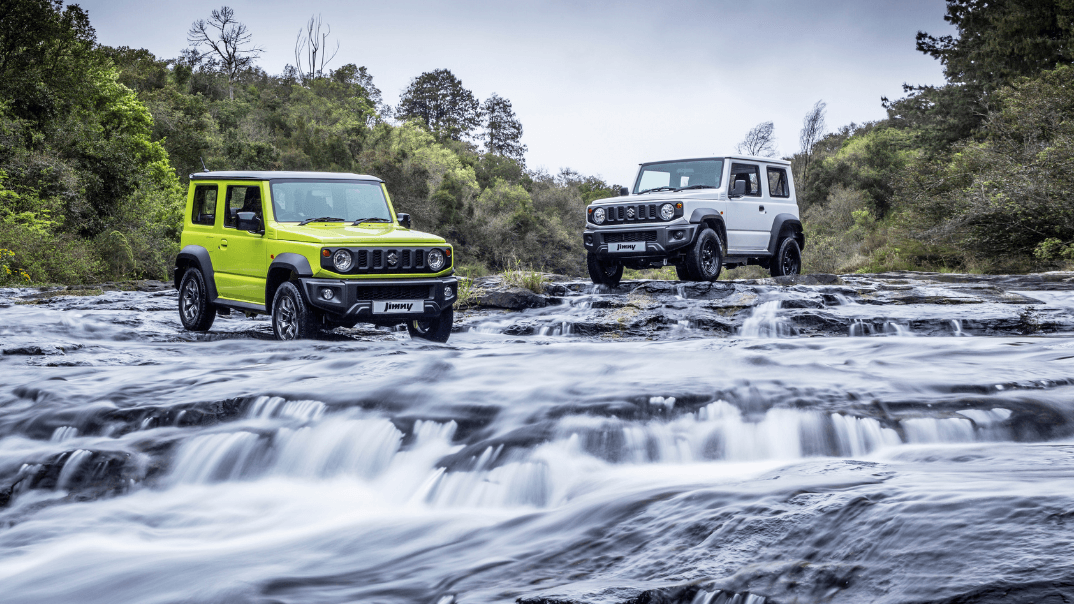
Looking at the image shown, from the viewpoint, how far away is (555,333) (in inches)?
457

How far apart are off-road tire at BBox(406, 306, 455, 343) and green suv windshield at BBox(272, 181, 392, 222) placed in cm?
124

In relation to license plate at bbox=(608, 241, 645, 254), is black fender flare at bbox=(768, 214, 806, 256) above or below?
above

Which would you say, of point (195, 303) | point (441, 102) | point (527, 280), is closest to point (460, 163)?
point (441, 102)

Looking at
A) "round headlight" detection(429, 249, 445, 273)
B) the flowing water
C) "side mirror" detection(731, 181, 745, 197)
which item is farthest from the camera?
"side mirror" detection(731, 181, 745, 197)

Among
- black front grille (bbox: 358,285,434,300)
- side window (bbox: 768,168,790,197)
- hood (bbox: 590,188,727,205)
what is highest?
side window (bbox: 768,168,790,197)

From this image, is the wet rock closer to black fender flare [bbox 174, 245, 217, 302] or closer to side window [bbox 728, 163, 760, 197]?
side window [bbox 728, 163, 760, 197]

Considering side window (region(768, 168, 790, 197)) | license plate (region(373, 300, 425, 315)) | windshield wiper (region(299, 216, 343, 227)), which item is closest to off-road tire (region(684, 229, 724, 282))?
side window (region(768, 168, 790, 197))

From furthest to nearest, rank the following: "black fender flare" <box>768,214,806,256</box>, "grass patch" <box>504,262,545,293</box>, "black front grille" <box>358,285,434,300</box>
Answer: "black fender flare" <box>768,214,806,256</box>, "grass patch" <box>504,262,545,293</box>, "black front grille" <box>358,285,434,300</box>

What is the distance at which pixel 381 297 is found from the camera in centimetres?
898

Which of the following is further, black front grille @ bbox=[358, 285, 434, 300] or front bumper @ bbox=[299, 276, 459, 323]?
black front grille @ bbox=[358, 285, 434, 300]

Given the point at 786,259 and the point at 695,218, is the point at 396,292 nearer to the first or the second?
the point at 695,218

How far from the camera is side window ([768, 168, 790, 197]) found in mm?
14305

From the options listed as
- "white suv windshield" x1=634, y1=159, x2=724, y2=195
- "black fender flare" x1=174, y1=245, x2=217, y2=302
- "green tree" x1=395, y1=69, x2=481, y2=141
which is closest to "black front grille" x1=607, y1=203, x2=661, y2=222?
"white suv windshield" x1=634, y1=159, x2=724, y2=195

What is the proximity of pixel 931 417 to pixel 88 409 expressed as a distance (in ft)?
19.0
